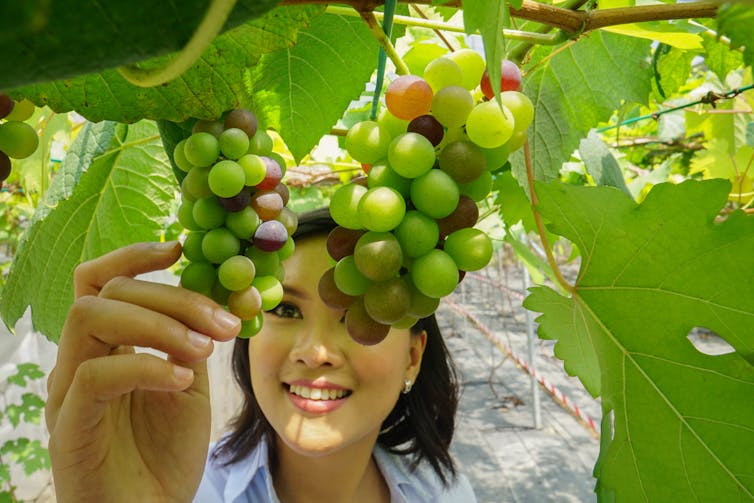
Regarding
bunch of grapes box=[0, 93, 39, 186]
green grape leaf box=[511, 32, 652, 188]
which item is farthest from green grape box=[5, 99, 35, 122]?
green grape leaf box=[511, 32, 652, 188]

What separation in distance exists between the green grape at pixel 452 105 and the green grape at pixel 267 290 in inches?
5.9

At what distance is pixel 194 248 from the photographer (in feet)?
1.28

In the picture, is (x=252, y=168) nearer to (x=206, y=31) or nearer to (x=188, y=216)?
(x=188, y=216)

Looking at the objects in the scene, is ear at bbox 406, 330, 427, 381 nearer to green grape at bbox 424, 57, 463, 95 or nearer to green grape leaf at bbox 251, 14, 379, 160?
green grape leaf at bbox 251, 14, 379, 160

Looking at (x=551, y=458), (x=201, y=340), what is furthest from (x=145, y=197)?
(x=551, y=458)

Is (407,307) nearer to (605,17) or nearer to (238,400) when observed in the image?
(605,17)

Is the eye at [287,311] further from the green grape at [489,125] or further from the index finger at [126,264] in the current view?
the green grape at [489,125]

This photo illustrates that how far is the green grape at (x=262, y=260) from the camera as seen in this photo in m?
0.39

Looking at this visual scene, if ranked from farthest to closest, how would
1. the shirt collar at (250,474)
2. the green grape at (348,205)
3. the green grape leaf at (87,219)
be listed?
1. the shirt collar at (250,474)
2. the green grape leaf at (87,219)
3. the green grape at (348,205)

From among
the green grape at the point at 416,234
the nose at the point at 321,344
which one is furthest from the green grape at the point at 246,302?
the nose at the point at 321,344

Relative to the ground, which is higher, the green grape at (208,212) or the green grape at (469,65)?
Result: the green grape at (469,65)

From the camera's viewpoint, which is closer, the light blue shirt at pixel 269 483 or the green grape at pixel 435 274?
the green grape at pixel 435 274

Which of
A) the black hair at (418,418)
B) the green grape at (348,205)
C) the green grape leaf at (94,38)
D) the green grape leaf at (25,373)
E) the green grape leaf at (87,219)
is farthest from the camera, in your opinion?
the green grape leaf at (25,373)

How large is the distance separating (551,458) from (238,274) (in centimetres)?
492
